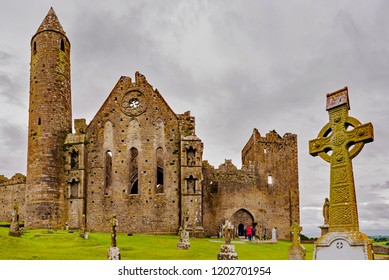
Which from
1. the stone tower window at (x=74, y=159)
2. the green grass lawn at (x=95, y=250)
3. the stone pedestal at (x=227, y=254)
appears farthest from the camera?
the stone tower window at (x=74, y=159)

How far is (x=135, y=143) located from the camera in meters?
33.9

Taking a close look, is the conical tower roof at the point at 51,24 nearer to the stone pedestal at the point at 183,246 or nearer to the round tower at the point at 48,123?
the round tower at the point at 48,123

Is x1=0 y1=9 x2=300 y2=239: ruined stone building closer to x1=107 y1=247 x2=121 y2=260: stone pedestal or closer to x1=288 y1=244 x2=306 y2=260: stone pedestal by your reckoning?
x1=107 y1=247 x2=121 y2=260: stone pedestal

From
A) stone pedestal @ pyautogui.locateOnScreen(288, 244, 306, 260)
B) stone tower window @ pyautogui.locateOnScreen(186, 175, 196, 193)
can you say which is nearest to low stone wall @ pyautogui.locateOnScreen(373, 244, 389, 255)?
stone pedestal @ pyautogui.locateOnScreen(288, 244, 306, 260)

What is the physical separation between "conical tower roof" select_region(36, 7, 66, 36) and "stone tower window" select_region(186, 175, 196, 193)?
13561 mm

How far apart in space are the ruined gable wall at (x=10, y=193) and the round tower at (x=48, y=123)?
13895mm

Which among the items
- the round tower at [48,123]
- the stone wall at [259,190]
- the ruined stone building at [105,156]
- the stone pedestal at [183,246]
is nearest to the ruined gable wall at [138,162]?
the ruined stone building at [105,156]

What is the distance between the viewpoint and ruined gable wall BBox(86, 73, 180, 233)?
3288cm

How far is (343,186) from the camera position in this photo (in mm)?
12227

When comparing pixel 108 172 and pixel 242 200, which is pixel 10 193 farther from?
pixel 242 200

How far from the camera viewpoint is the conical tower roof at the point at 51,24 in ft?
112

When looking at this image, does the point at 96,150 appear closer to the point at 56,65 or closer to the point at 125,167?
the point at 125,167

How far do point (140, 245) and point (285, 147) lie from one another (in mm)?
20179
